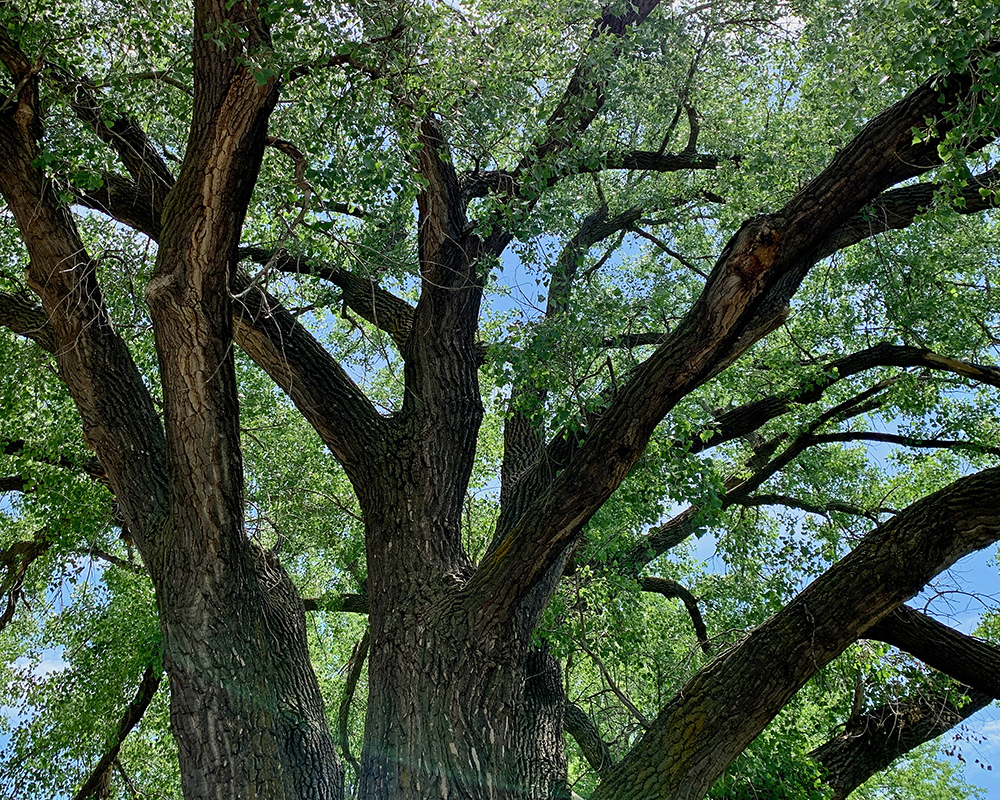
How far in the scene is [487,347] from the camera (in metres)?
5.70

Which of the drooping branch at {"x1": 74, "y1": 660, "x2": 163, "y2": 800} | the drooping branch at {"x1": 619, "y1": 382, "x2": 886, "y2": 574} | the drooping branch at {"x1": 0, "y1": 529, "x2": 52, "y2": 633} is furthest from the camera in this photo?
the drooping branch at {"x1": 0, "y1": 529, "x2": 52, "y2": 633}

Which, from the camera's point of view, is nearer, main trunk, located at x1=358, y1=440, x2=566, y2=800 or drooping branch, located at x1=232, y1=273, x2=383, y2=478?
main trunk, located at x1=358, y1=440, x2=566, y2=800

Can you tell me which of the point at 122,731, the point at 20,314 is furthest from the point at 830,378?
the point at 122,731

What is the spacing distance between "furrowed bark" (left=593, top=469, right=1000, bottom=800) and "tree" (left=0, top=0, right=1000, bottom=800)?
2cm

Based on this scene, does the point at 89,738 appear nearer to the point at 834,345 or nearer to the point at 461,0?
the point at 461,0

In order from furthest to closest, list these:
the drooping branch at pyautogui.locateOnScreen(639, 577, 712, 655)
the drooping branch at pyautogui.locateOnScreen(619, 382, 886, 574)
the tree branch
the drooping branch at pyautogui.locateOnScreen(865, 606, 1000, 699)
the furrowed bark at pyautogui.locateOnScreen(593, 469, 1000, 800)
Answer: the drooping branch at pyautogui.locateOnScreen(639, 577, 712, 655)
the drooping branch at pyautogui.locateOnScreen(619, 382, 886, 574)
the tree branch
the drooping branch at pyautogui.locateOnScreen(865, 606, 1000, 699)
the furrowed bark at pyautogui.locateOnScreen(593, 469, 1000, 800)

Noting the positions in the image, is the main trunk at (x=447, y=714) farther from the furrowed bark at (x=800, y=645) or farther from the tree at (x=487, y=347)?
the furrowed bark at (x=800, y=645)

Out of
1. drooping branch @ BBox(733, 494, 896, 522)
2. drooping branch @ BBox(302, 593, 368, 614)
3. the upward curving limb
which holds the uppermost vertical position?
drooping branch @ BBox(733, 494, 896, 522)

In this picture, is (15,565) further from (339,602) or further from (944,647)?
(944,647)

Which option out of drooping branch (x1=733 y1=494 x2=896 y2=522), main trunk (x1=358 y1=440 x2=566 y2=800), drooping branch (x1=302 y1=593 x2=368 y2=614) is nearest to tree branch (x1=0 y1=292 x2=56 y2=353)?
main trunk (x1=358 y1=440 x2=566 y2=800)

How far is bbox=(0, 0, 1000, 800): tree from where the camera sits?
13.1 ft

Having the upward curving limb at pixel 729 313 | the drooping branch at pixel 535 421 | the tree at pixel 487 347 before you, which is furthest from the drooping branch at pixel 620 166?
the upward curving limb at pixel 729 313

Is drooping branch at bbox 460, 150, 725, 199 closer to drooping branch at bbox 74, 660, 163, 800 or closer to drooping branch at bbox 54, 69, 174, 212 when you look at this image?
drooping branch at bbox 54, 69, 174, 212

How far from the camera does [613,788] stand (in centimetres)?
402
